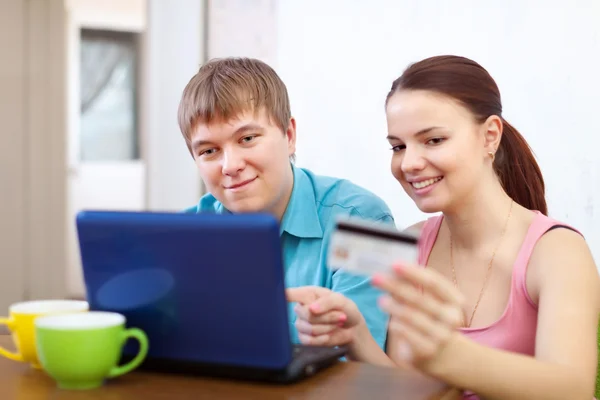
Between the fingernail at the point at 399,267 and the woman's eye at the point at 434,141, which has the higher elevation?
the woman's eye at the point at 434,141

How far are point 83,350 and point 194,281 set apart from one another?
15 cm

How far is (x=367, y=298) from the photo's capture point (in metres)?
1.33

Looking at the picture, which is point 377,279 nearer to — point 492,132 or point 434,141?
point 434,141

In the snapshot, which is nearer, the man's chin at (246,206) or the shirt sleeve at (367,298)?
the shirt sleeve at (367,298)

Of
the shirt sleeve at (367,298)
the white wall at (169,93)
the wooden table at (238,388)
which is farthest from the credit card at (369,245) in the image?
the white wall at (169,93)

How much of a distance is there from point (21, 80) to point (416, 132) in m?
3.28

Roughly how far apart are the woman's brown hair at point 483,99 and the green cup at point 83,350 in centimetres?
69

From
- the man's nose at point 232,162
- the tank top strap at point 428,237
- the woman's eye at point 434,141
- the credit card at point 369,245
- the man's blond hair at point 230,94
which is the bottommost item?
the tank top strap at point 428,237

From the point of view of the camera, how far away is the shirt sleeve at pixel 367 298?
1.33 m

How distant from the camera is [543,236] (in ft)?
4.30

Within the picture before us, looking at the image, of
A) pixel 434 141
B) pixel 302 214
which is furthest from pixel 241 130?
pixel 434 141

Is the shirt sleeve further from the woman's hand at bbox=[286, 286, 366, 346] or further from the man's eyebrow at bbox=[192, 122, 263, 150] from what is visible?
the man's eyebrow at bbox=[192, 122, 263, 150]

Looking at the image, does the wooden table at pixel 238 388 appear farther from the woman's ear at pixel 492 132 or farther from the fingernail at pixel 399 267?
the woman's ear at pixel 492 132

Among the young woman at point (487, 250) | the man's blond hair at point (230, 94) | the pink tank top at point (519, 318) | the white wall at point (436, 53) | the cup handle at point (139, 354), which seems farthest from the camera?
the white wall at point (436, 53)
